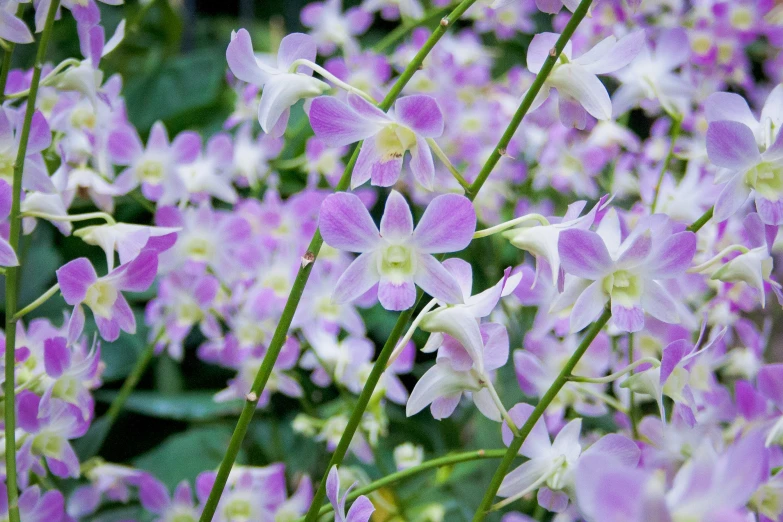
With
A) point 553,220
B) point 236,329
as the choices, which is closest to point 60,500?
point 236,329

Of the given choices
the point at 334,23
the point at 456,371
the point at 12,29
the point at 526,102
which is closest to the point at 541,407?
the point at 456,371

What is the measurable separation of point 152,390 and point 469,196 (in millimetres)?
857

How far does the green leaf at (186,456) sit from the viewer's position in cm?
→ 91

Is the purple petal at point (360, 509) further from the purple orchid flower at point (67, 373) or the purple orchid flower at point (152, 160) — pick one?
the purple orchid flower at point (152, 160)

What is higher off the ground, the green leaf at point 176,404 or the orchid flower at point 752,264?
the orchid flower at point 752,264

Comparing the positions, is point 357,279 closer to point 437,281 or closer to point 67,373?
point 437,281

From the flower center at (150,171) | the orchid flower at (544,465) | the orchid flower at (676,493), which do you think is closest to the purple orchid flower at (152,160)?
the flower center at (150,171)

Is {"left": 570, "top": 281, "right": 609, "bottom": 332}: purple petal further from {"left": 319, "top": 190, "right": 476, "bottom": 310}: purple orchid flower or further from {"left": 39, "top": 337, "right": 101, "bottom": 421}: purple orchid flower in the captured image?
{"left": 39, "top": 337, "right": 101, "bottom": 421}: purple orchid flower

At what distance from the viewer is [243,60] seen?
423 mm

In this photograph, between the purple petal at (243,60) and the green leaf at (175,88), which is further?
the green leaf at (175,88)

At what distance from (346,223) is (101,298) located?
0.61ft

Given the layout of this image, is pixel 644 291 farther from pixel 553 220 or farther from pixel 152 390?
pixel 152 390

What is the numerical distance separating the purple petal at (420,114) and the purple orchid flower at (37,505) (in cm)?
34

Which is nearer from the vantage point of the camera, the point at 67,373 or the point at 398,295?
the point at 398,295
